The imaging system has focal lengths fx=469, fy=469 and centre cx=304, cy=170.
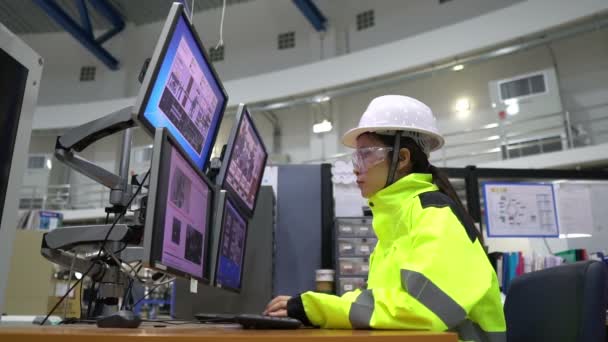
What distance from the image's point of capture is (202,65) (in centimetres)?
148

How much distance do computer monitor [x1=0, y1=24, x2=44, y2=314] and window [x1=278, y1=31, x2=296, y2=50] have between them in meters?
8.63

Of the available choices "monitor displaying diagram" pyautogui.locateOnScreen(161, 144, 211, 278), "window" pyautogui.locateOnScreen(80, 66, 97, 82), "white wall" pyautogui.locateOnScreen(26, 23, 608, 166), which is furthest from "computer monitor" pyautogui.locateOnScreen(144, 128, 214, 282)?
"window" pyautogui.locateOnScreen(80, 66, 97, 82)

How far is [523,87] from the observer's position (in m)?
7.24

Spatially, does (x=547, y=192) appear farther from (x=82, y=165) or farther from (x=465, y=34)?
(x=465, y=34)

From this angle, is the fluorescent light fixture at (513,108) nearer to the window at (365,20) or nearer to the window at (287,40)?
the window at (365,20)

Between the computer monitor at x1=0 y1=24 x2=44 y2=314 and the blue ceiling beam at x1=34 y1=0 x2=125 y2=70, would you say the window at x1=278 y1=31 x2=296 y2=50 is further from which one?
the computer monitor at x1=0 y1=24 x2=44 y2=314

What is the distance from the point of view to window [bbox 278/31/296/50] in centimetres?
952

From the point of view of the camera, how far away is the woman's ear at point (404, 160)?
135cm

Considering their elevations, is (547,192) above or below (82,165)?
above

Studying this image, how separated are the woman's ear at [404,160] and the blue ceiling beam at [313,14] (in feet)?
24.3

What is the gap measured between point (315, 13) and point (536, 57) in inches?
152

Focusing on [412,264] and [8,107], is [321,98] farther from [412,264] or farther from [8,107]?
[412,264]

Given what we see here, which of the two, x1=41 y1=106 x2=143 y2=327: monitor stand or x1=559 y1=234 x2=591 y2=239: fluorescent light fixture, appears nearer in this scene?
x1=41 y1=106 x2=143 y2=327: monitor stand

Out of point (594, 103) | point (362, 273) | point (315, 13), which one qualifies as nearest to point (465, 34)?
point (594, 103)
